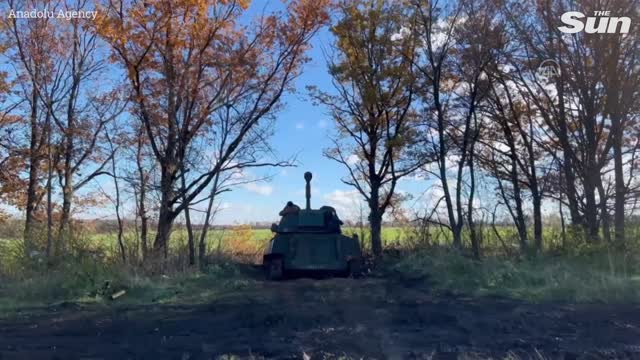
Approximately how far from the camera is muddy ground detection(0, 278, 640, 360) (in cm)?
694

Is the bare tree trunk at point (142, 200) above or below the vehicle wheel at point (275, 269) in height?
above

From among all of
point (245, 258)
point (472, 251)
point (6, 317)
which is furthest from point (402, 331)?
point (245, 258)

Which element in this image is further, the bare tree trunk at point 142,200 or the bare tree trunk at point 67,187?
the bare tree trunk at point 67,187

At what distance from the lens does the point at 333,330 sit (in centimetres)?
820

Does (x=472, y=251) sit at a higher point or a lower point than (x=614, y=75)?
lower

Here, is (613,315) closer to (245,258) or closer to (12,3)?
(245,258)

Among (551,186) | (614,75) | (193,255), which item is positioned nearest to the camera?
(614,75)

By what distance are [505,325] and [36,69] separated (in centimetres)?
1986

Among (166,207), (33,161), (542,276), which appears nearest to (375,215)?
(166,207)

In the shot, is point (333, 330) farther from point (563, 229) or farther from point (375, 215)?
point (375, 215)

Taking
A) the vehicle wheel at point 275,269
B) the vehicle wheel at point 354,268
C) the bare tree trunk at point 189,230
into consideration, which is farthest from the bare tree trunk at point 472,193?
the bare tree trunk at point 189,230

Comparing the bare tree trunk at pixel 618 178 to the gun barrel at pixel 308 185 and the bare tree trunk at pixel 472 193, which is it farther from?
the gun barrel at pixel 308 185

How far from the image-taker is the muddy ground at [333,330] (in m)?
6.94

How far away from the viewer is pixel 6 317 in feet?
33.0
